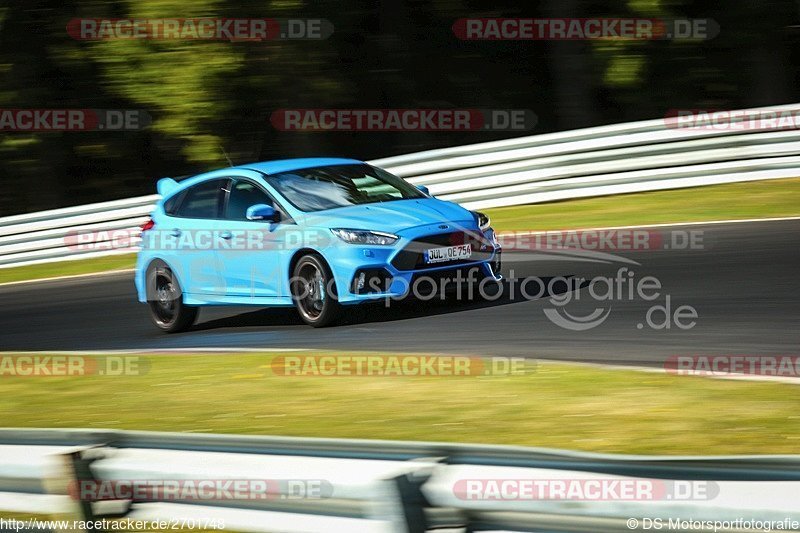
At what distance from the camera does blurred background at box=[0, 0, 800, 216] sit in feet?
74.3

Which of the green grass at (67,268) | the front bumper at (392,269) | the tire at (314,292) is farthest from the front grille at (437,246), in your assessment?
the green grass at (67,268)

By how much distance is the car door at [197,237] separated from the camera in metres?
11.0

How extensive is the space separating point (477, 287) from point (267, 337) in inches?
76.5

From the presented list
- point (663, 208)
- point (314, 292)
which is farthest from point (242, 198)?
point (663, 208)

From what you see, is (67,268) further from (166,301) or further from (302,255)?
(302,255)

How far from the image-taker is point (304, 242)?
10055 millimetres

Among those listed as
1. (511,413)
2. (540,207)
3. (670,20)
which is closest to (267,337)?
(511,413)

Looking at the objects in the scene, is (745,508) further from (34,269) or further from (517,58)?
(517,58)

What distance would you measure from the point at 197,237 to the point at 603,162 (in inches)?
273

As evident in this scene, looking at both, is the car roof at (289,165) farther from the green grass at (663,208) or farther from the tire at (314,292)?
the green grass at (663,208)

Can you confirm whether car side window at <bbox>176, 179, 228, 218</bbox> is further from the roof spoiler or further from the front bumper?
the front bumper

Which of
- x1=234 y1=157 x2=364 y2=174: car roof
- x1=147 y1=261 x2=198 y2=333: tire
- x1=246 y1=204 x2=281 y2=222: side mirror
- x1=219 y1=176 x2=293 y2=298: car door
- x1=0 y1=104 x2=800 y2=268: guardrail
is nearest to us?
x1=246 y1=204 x2=281 y2=222: side mirror

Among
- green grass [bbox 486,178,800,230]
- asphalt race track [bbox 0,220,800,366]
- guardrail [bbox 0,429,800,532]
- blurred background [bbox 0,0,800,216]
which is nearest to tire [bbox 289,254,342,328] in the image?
asphalt race track [bbox 0,220,800,366]

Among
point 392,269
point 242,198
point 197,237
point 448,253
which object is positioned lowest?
point 392,269
